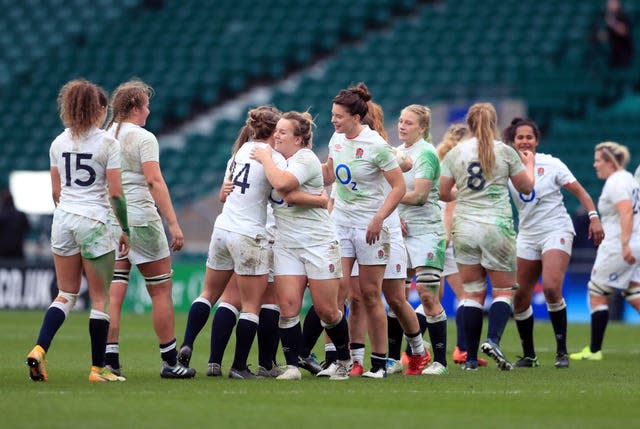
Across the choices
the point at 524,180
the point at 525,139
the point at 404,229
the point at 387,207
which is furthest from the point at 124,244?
the point at 525,139

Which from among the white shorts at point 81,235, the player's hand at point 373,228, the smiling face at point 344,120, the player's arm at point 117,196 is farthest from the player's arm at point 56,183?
the player's hand at point 373,228

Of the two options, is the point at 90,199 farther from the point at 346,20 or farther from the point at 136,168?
the point at 346,20

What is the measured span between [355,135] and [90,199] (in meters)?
2.15

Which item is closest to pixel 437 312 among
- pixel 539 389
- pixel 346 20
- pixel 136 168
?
pixel 539 389

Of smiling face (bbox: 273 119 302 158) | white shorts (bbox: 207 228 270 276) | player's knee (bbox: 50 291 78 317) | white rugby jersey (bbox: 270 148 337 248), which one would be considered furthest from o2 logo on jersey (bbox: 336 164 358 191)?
player's knee (bbox: 50 291 78 317)

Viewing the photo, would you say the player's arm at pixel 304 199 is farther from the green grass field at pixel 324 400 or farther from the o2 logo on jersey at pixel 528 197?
the o2 logo on jersey at pixel 528 197

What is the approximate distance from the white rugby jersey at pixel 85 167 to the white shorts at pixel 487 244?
3385 millimetres

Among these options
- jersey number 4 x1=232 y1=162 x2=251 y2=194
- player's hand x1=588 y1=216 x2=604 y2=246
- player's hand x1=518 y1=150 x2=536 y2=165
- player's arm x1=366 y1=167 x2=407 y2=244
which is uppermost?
player's hand x1=518 y1=150 x2=536 y2=165

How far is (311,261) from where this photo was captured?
9.72 m

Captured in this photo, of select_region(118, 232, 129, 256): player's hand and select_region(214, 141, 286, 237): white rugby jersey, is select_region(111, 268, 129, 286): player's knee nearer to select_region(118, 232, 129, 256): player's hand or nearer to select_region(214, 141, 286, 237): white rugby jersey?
select_region(118, 232, 129, 256): player's hand

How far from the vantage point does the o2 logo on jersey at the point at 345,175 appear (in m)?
10.3

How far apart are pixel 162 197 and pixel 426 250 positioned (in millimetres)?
2555

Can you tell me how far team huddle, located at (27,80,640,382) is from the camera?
9430mm

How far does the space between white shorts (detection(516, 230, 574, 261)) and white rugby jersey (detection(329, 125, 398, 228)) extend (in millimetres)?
2533
